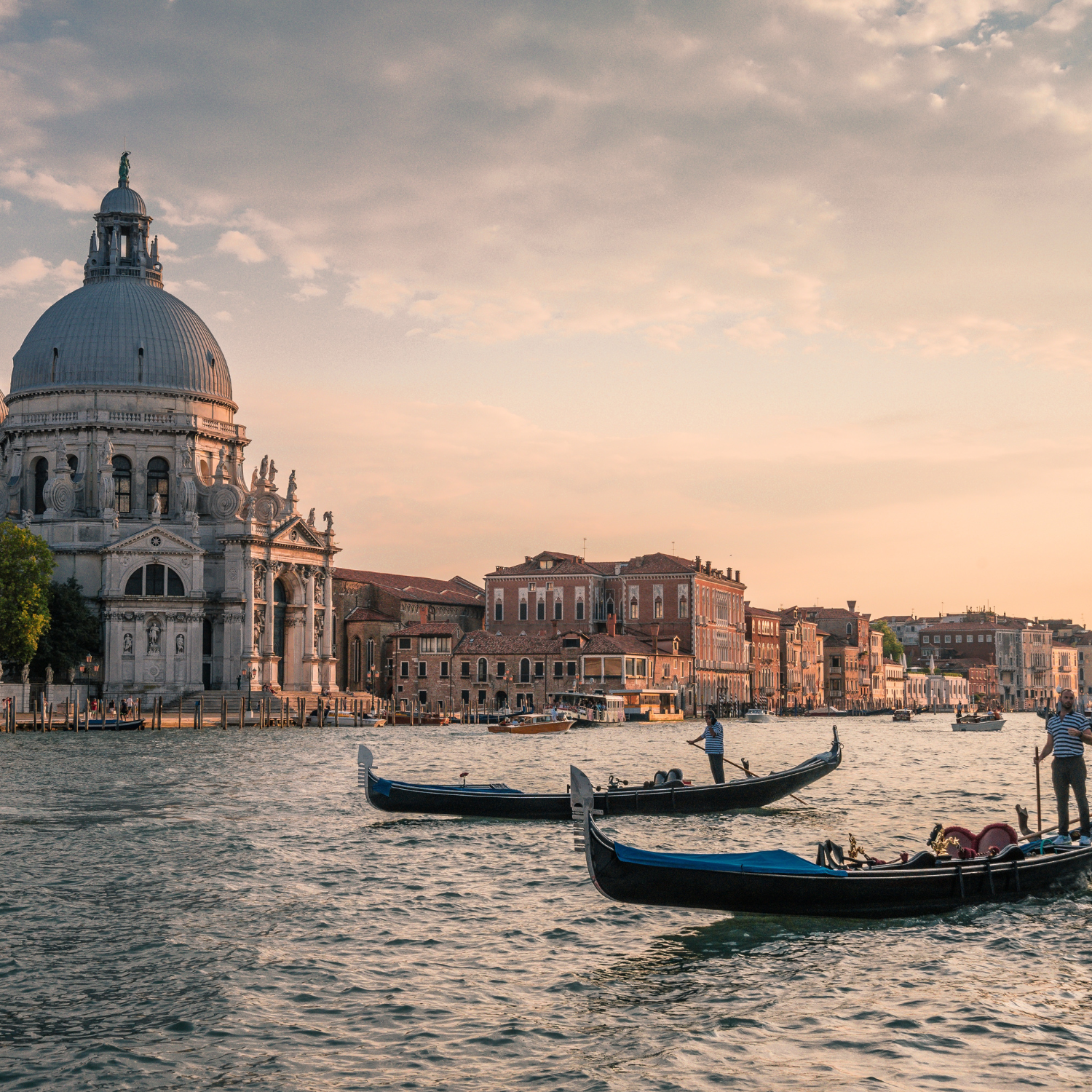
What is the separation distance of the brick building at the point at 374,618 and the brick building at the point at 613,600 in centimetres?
374

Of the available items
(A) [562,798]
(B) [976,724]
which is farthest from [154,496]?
(A) [562,798]

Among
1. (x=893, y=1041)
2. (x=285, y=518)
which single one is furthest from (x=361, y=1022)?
(x=285, y=518)

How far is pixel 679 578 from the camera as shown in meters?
79.1

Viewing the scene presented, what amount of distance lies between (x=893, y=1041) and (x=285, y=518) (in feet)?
200

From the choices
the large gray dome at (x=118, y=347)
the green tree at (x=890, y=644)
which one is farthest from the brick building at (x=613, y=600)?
the green tree at (x=890, y=644)

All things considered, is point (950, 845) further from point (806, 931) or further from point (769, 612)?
point (769, 612)

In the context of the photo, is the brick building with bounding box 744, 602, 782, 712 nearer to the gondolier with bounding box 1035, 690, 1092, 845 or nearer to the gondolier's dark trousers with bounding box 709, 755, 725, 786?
the gondolier's dark trousers with bounding box 709, 755, 725, 786

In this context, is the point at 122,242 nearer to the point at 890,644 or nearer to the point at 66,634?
the point at 66,634

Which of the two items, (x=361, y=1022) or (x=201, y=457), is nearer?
(x=361, y=1022)

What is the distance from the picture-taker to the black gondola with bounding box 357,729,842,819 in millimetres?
20391

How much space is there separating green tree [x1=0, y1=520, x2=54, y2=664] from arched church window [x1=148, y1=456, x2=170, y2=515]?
45.4ft

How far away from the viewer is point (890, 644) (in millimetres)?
129625

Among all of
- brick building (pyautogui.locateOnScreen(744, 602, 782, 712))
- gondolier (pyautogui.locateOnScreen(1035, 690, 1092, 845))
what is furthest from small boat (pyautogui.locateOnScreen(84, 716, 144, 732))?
brick building (pyautogui.locateOnScreen(744, 602, 782, 712))

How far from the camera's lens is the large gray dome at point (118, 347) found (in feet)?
227
